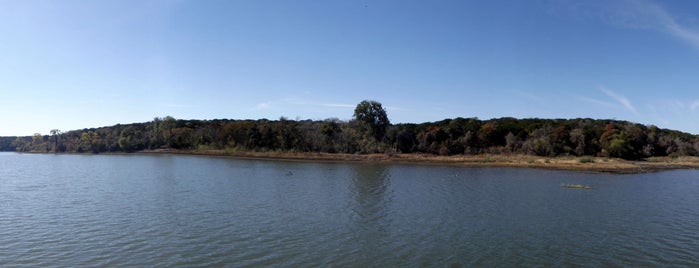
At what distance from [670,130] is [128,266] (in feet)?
355

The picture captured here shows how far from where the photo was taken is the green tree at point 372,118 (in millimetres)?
78250

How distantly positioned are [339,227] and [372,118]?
203ft

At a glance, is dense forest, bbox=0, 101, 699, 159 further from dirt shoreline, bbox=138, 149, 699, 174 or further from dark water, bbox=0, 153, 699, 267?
dark water, bbox=0, 153, 699, 267

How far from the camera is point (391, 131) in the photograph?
82062 millimetres

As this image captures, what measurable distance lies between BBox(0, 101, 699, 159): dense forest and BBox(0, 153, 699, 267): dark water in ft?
143

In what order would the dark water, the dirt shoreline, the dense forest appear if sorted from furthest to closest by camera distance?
the dense forest, the dirt shoreline, the dark water

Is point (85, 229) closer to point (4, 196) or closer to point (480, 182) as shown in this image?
point (4, 196)

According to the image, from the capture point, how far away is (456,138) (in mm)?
80875

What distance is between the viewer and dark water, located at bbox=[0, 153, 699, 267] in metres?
13.2

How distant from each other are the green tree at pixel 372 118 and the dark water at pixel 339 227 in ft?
160

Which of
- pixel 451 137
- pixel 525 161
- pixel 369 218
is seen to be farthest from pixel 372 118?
pixel 369 218

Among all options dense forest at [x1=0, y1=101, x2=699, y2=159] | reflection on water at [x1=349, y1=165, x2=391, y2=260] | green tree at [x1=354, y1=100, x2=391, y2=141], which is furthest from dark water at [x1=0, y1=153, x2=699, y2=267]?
green tree at [x1=354, y1=100, x2=391, y2=141]

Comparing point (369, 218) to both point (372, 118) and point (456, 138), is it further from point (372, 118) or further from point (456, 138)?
point (456, 138)

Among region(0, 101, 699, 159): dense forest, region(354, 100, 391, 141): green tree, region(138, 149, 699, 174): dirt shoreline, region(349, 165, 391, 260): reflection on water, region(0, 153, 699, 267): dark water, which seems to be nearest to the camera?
region(0, 153, 699, 267): dark water
